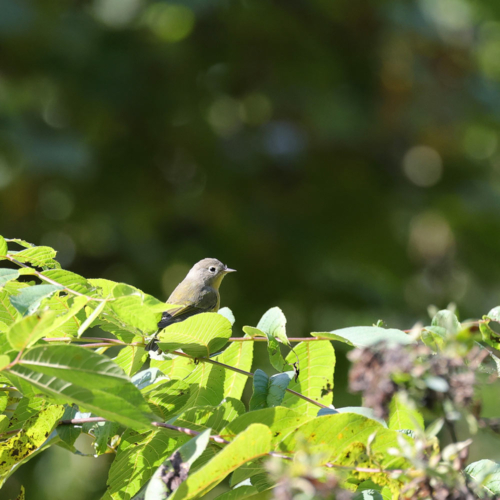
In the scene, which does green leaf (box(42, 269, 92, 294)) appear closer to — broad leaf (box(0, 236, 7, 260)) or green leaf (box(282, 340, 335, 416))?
broad leaf (box(0, 236, 7, 260))

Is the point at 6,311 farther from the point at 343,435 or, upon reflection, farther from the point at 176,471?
the point at 343,435

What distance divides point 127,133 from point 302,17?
2.75 meters

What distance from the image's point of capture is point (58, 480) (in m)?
6.73

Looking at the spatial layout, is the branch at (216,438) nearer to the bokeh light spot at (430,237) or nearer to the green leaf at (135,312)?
the green leaf at (135,312)

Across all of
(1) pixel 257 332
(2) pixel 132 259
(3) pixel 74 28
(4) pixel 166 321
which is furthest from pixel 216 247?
(1) pixel 257 332

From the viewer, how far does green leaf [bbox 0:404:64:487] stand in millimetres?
1594

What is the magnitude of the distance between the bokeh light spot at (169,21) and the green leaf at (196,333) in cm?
678

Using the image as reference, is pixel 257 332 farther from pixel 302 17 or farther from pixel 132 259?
pixel 302 17

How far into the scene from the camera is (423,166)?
905 centimetres

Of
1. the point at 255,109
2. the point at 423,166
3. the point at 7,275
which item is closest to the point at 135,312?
the point at 7,275

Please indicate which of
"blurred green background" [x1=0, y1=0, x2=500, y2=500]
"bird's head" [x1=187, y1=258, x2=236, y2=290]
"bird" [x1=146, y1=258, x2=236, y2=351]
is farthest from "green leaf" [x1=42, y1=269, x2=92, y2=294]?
"blurred green background" [x1=0, y1=0, x2=500, y2=500]

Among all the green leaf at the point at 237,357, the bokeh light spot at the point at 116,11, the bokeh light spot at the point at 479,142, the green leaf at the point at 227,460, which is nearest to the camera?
the green leaf at the point at 227,460

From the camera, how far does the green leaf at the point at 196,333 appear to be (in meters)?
1.67

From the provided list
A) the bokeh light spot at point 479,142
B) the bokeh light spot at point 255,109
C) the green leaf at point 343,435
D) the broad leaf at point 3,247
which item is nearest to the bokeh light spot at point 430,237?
the bokeh light spot at point 479,142
